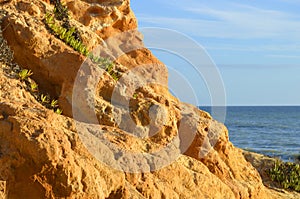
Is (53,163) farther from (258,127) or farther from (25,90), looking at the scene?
(258,127)

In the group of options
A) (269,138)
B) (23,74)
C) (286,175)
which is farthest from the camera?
(269,138)

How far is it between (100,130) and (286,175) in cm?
1024

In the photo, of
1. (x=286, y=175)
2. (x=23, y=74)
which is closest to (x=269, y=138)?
(x=286, y=175)

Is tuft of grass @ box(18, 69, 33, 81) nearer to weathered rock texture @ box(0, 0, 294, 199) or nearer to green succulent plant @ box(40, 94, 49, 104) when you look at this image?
weathered rock texture @ box(0, 0, 294, 199)

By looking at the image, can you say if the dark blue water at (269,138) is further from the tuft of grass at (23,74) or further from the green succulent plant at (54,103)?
the tuft of grass at (23,74)

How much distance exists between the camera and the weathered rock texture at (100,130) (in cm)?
981

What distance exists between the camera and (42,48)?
559 inches

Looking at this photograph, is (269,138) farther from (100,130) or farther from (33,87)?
(100,130)

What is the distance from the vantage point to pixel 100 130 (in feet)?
38.5

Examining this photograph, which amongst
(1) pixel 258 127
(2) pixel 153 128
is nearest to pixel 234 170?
(2) pixel 153 128

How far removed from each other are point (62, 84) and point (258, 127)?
240 feet

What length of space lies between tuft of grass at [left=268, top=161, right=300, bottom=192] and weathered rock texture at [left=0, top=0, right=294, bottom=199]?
2.33m

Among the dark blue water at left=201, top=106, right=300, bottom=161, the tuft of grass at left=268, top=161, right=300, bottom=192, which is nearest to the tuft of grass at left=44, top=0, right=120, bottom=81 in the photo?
the tuft of grass at left=268, top=161, right=300, bottom=192

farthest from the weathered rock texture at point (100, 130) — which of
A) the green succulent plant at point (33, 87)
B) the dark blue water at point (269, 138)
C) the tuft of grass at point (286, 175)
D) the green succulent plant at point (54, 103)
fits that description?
the dark blue water at point (269, 138)
